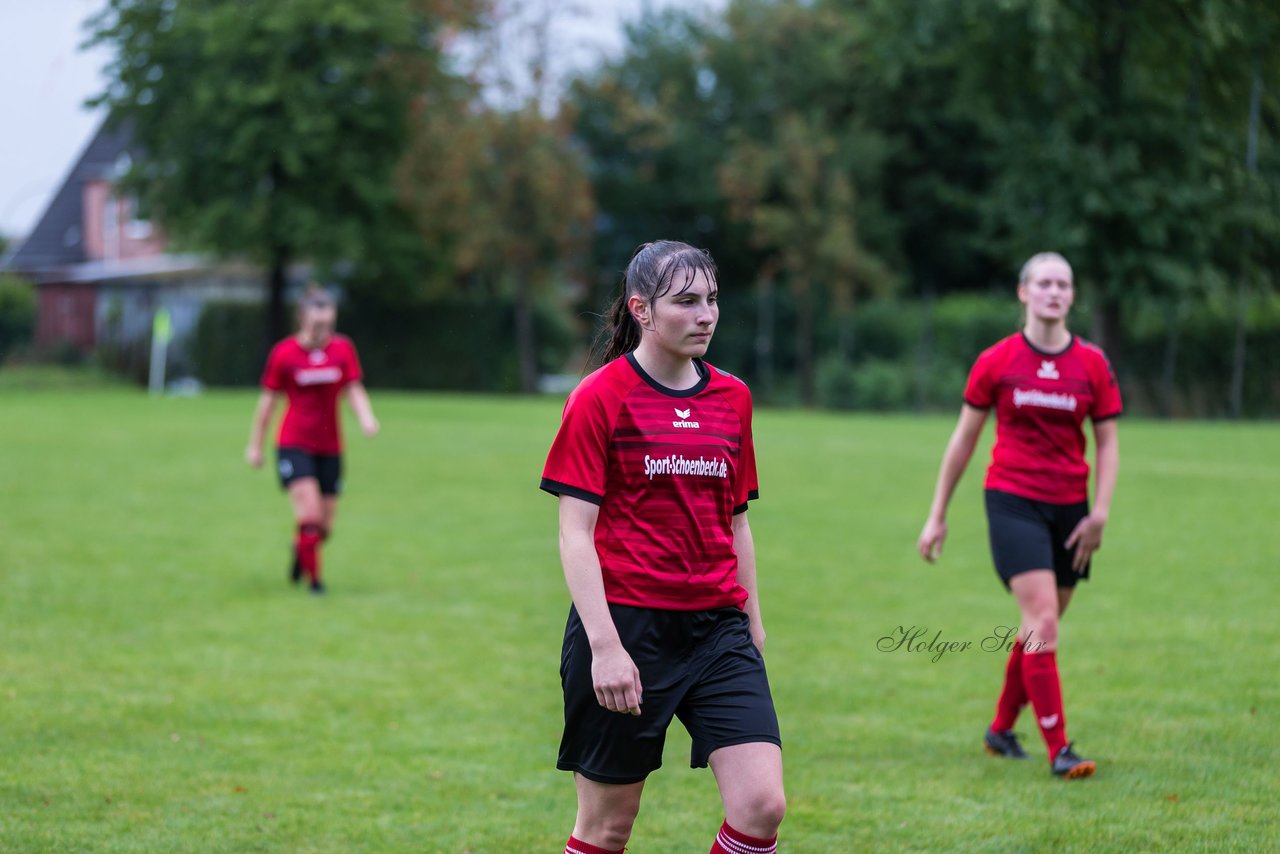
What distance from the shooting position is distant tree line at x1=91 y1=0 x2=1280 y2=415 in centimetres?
3134

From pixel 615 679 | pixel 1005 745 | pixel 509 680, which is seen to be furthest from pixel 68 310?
pixel 615 679

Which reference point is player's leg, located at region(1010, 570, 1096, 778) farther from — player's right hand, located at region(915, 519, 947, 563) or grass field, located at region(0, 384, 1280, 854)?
player's right hand, located at region(915, 519, 947, 563)

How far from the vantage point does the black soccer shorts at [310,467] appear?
37.1 feet

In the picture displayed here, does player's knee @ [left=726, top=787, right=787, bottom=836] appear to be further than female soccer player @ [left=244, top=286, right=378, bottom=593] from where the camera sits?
No

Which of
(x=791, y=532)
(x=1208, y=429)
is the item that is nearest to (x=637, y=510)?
(x=791, y=532)

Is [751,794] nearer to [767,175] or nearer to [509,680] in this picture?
[509,680]

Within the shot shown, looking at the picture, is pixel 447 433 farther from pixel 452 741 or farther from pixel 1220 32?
pixel 452 741

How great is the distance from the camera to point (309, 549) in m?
11.5

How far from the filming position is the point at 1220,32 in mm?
15492

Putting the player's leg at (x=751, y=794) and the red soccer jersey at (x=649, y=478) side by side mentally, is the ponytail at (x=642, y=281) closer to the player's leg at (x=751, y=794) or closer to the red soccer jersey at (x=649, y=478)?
the red soccer jersey at (x=649, y=478)

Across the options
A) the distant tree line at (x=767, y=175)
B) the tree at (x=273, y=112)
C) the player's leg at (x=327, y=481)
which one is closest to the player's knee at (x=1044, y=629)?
the player's leg at (x=327, y=481)

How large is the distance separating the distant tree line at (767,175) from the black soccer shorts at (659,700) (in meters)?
24.4

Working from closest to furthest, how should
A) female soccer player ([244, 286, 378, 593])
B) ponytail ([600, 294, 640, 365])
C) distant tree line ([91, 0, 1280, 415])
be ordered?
ponytail ([600, 294, 640, 365]) < female soccer player ([244, 286, 378, 593]) < distant tree line ([91, 0, 1280, 415])

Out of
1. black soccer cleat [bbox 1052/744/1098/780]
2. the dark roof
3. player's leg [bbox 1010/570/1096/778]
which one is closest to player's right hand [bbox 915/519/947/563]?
player's leg [bbox 1010/570/1096/778]
